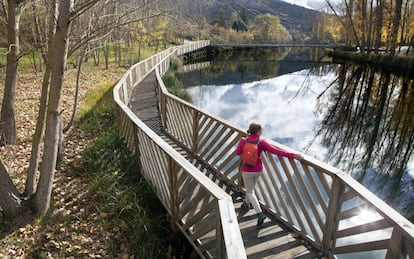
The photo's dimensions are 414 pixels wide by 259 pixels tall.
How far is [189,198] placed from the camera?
429 centimetres

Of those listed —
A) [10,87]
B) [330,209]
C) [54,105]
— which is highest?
[10,87]

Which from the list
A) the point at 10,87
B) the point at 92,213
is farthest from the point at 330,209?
the point at 10,87

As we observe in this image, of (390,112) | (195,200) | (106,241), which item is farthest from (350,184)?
(390,112)

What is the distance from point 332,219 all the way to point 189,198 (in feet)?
6.45

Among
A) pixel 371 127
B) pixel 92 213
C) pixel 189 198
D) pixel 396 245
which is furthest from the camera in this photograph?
pixel 371 127

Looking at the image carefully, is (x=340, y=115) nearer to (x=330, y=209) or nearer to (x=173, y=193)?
(x=330, y=209)

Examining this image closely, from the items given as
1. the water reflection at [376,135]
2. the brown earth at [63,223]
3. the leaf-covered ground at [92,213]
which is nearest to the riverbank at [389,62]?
the water reflection at [376,135]

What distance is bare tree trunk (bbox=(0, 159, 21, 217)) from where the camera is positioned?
440 centimetres

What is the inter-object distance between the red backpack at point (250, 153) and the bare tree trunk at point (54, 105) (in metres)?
2.97

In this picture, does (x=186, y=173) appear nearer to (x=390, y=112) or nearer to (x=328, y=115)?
(x=328, y=115)

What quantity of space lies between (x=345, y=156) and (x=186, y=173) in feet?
31.5

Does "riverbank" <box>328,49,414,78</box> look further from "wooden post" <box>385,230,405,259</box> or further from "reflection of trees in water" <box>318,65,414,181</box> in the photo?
"wooden post" <box>385,230,405,259</box>

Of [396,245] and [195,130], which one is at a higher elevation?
[195,130]

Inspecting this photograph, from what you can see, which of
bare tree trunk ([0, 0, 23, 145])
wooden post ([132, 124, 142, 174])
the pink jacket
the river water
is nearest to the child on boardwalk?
the pink jacket
